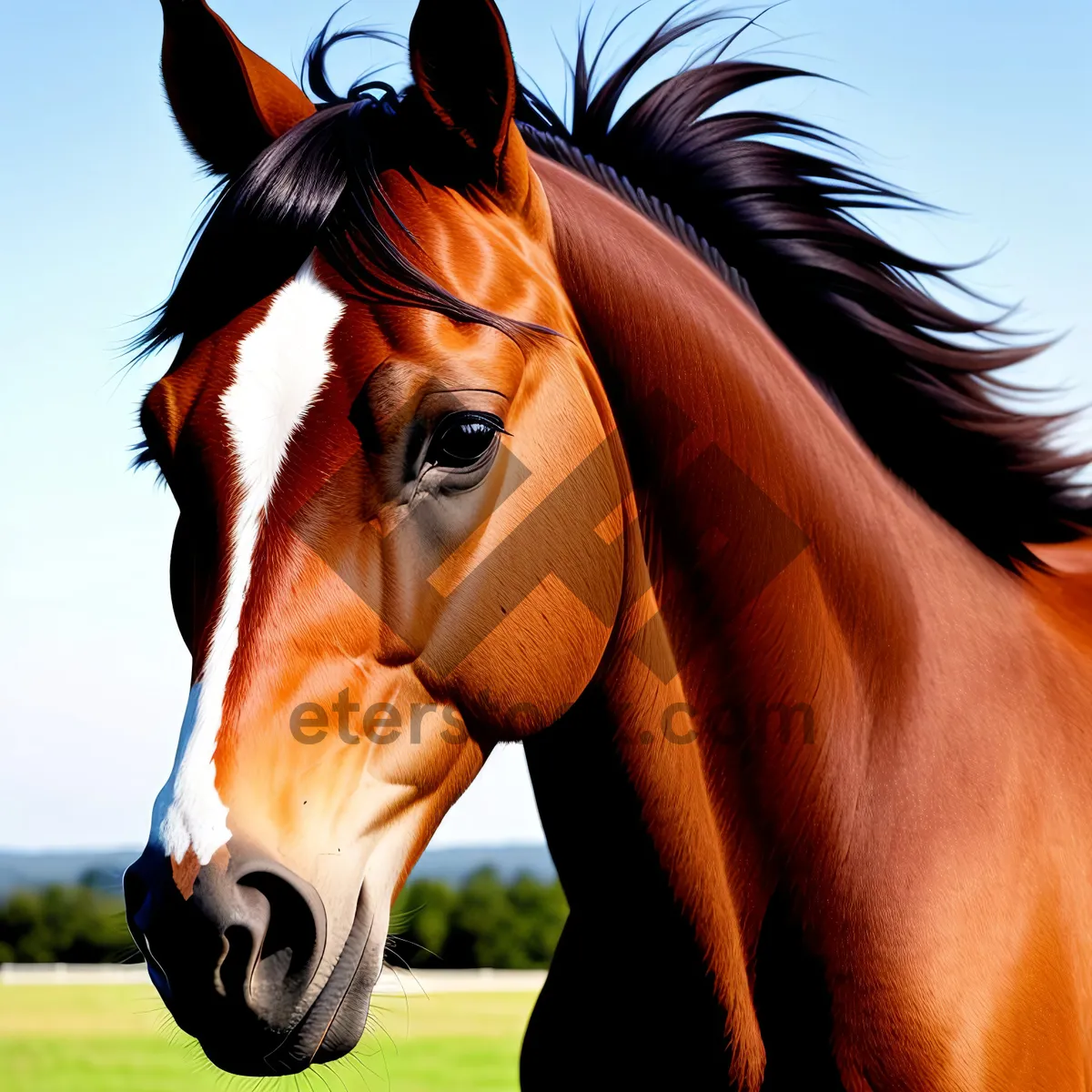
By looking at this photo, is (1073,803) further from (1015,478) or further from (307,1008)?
(307,1008)

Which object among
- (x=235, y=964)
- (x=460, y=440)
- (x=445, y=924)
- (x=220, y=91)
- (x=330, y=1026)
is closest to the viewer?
(x=235, y=964)

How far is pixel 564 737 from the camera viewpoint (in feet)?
7.88

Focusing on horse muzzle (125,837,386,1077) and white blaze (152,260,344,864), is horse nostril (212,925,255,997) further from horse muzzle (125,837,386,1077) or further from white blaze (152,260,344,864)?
white blaze (152,260,344,864)

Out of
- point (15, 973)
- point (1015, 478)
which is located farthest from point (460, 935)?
point (1015, 478)

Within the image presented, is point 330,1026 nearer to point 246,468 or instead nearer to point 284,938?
point 284,938

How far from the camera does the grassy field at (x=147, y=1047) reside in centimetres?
1400

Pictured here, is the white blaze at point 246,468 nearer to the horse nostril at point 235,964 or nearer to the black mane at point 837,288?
the horse nostril at point 235,964

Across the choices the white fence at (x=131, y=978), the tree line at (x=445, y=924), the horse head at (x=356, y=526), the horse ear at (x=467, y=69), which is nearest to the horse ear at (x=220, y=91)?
the horse head at (x=356, y=526)

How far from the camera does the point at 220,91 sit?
8.66 feet

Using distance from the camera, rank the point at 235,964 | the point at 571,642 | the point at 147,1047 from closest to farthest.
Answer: the point at 235,964 → the point at 571,642 → the point at 147,1047

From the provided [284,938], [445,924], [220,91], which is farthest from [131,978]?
[284,938]

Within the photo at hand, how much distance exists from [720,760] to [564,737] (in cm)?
34

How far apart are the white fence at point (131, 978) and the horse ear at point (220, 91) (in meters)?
21.6

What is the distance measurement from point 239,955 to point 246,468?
2.65ft
